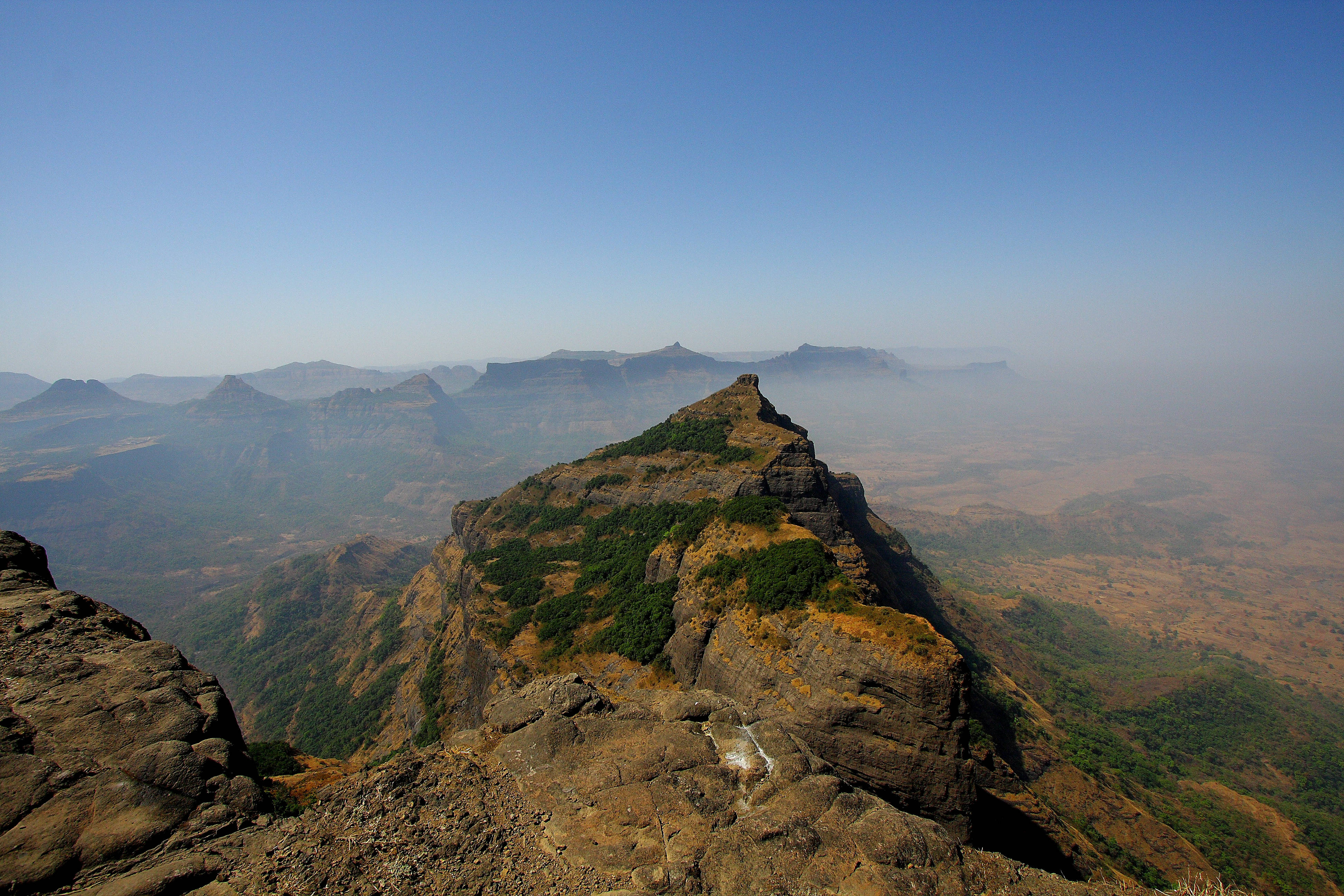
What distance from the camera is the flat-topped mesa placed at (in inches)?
822

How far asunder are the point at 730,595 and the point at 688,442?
3058cm

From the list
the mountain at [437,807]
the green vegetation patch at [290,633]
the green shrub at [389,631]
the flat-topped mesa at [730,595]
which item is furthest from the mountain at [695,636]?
the green vegetation patch at [290,633]

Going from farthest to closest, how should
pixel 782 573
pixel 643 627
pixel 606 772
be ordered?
pixel 643 627 → pixel 782 573 → pixel 606 772

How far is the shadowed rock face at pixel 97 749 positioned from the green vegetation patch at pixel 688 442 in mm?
42439

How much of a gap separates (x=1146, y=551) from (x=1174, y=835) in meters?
168

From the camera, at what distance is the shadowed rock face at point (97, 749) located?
1040cm

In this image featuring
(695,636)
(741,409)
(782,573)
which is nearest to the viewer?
(782,573)

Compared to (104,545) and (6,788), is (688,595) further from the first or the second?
(104,545)

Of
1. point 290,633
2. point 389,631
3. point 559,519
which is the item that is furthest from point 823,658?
point 290,633

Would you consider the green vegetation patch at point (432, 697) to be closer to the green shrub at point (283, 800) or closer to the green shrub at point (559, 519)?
the green shrub at point (559, 519)

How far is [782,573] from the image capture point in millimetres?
29141

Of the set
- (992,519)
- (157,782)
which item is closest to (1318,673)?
(992,519)

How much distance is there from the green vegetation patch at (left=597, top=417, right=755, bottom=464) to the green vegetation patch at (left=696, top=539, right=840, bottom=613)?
19.3 meters

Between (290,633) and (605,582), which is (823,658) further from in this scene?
(290,633)
